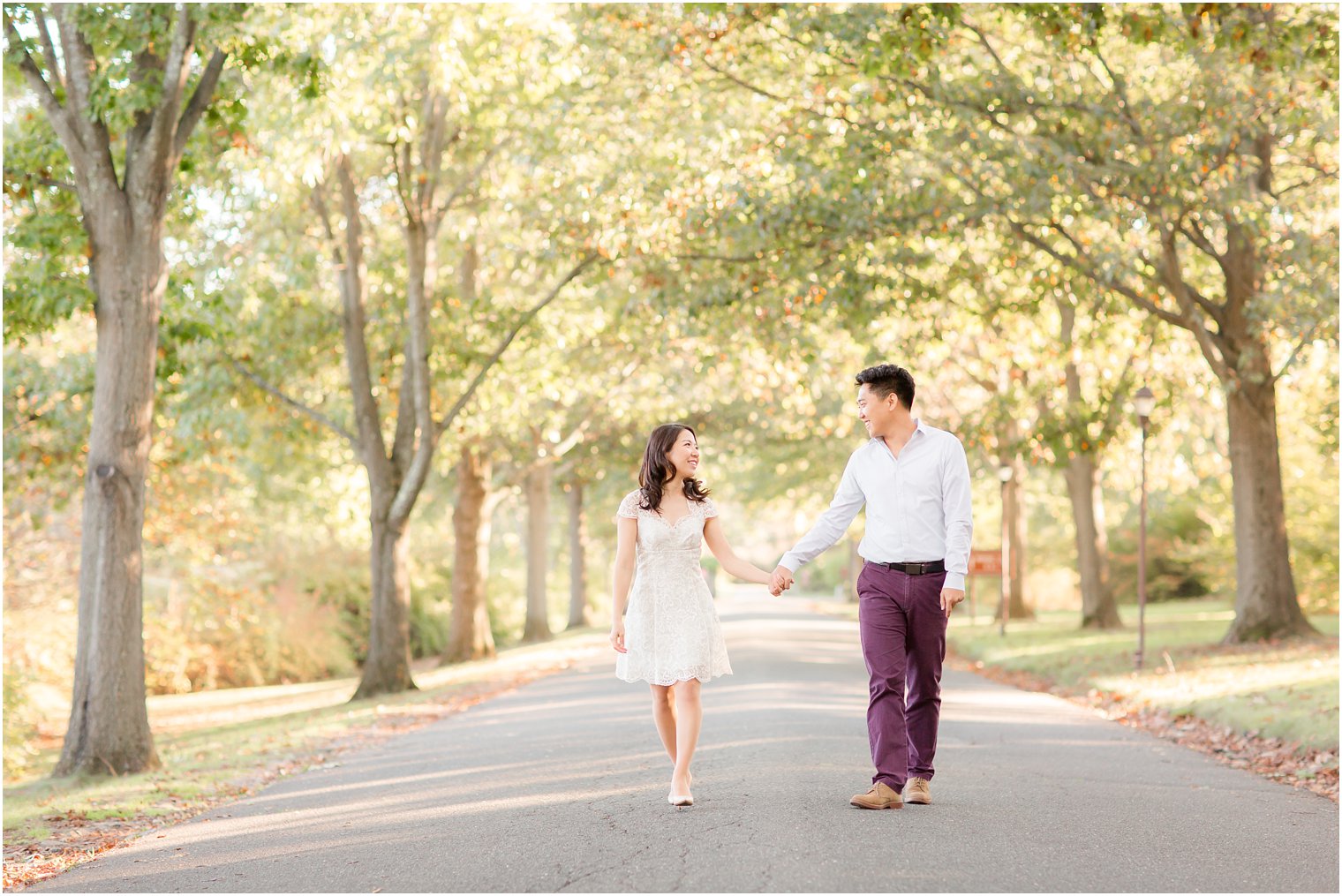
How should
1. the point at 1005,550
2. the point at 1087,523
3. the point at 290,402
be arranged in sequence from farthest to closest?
the point at 1005,550 → the point at 1087,523 → the point at 290,402

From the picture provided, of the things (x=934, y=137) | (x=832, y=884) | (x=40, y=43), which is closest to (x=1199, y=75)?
(x=934, y=137)

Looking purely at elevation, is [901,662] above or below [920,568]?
below

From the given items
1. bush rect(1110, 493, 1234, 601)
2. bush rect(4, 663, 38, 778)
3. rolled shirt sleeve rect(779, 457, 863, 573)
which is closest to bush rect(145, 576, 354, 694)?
bush rect(4, 663, 38, 778)

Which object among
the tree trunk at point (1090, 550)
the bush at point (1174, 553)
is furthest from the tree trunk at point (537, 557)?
the bush at point (1174, 553)

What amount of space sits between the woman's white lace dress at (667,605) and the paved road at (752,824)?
2.50 feet

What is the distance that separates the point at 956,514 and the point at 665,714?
1968 mm

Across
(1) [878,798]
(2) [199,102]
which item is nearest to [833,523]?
(1) [878,798]

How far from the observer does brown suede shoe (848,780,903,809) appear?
714 centimetres

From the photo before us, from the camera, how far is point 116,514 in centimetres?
1162

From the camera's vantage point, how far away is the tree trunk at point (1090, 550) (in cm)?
2594

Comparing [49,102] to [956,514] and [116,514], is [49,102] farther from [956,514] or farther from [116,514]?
[956,514]

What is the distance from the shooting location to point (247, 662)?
26.8 meters

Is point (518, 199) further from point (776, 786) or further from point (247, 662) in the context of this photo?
point (776, 786)

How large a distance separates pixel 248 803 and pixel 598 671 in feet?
37.4
